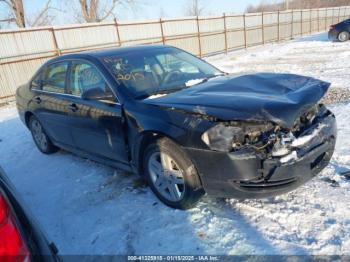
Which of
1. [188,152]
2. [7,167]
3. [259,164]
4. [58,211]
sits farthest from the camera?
[7,167]

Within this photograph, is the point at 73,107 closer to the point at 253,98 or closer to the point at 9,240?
the point at 253,98

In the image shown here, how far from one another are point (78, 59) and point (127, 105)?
1.26 metres

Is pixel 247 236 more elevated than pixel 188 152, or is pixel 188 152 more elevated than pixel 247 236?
pixel 188 152

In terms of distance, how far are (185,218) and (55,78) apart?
292 cm

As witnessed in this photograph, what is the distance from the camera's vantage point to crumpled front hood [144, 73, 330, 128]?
2.81 m

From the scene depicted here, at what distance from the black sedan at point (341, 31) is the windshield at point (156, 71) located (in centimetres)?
1832

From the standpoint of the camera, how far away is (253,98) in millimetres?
3057

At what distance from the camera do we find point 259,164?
2795 mm

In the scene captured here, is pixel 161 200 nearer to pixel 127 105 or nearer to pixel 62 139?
pixel 127 105

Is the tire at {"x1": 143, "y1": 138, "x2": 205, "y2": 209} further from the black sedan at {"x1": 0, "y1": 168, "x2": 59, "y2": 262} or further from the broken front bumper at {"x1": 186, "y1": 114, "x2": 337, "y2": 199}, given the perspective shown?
the black sedan at {"x1": 0, "y1": 168, "x2": 59, "y2": 262}

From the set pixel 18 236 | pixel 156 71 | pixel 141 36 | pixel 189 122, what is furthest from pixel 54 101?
pixel 141 36

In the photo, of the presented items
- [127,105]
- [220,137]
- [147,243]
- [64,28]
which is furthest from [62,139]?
[64,28]

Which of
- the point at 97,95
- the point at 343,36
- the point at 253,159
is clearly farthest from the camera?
the point at 343,36

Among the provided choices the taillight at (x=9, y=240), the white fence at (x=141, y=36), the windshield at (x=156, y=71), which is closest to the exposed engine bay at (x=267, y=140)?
the windshield at (x=156, y=71)
